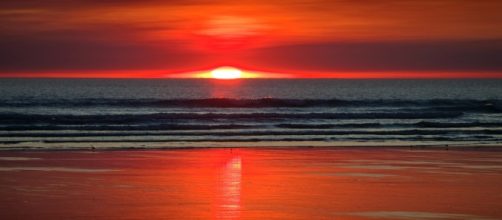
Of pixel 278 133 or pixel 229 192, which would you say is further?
pixel 278 133

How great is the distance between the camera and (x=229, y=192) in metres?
13.9

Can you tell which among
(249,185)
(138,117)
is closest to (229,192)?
(249,185)

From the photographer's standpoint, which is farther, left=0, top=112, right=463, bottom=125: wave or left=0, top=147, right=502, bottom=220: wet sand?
left=0, top=112, right=463, bottom=125: wave

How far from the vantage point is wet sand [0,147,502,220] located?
12102mm

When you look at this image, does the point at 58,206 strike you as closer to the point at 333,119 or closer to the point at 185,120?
the point at 185,120

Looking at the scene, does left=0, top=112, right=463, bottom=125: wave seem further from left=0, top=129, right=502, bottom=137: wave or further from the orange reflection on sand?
the orange reflection on sand

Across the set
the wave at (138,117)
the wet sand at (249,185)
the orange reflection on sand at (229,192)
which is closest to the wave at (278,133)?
the wave at (138,117)

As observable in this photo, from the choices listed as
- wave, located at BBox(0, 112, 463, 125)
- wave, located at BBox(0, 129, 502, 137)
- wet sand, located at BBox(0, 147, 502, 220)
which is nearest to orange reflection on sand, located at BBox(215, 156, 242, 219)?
wet sand, located at BBox(0, 147, 502, 220)

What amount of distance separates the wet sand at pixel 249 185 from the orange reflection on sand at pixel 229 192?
0.7 inches

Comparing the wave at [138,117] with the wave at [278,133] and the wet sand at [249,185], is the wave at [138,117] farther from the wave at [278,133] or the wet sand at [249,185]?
the wet sand at [249,185]

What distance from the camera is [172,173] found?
54.6 ft

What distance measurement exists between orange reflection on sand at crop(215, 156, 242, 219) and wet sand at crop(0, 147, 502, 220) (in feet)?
0.06

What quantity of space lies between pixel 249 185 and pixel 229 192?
90 centimetres

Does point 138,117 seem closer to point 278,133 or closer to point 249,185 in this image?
point 278,133
